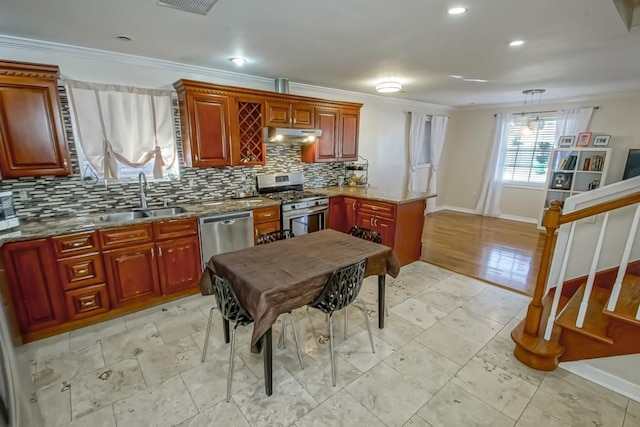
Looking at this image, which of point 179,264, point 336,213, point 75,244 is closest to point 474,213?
point 336,213

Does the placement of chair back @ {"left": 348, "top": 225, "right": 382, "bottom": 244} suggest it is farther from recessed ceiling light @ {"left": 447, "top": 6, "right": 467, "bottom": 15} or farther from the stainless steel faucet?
the stainless steel faucet

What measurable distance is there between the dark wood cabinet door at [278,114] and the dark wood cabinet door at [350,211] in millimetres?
1375

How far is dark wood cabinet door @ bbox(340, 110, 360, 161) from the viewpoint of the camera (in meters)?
4.66

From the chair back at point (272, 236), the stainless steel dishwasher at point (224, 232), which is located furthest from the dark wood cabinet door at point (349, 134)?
the chair back at point (272, 236)

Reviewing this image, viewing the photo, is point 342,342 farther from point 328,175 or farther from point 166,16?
point 328,175

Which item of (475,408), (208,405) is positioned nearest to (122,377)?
(208,405)

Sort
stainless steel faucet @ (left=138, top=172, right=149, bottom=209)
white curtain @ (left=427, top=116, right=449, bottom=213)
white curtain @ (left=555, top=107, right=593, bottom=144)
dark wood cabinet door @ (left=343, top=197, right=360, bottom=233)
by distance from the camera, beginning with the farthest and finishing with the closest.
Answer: white curtain @ (left=427, top=116, right=449, bottom=213), white curtain @ (left=555, top=107, right=593, bottom=144), dark wood cabinet door @ (left=343, top=197, right=360, bottom=233), stainless steel faucet @ (left=138, top=172, right=149, bottom=209)

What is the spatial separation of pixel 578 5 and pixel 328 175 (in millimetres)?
3601

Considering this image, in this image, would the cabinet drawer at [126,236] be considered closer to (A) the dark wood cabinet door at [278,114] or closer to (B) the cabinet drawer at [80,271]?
(B) the cabinet drawer at [80,271]

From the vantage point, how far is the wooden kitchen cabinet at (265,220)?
354 cm

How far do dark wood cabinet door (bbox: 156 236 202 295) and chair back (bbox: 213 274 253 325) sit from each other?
1.37 m

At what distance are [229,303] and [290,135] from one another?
103 inches

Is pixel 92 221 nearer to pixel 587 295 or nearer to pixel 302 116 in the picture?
pixel 302 116

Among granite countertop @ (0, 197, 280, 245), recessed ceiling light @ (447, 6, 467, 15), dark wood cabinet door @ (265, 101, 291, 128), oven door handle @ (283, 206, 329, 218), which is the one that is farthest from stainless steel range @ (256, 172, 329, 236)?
recessed ceiling light @ (447, 6, 467, 15)
